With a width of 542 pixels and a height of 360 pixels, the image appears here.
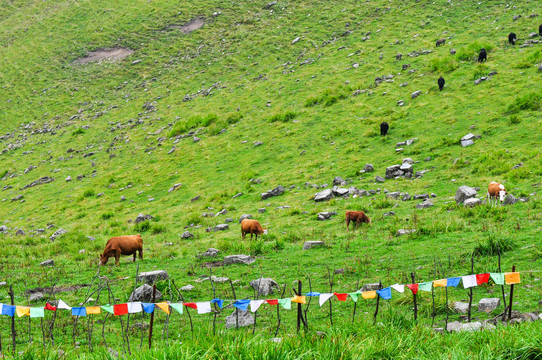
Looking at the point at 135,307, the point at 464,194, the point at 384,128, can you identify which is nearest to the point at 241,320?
the point at 135,307

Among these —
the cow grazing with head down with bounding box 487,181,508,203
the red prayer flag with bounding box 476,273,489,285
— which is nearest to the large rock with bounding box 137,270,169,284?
the red prayer flag with bounding box 476,273,489,285

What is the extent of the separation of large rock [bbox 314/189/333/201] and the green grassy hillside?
0.41 meters

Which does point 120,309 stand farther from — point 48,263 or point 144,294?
point 48,263

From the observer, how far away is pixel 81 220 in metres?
24.9

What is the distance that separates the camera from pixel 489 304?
324 inches

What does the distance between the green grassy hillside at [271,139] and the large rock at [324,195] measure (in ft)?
1.34

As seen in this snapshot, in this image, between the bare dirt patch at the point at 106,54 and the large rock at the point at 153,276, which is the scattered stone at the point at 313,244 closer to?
the large rock at the point at 153,276

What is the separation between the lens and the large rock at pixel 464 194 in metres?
16.4

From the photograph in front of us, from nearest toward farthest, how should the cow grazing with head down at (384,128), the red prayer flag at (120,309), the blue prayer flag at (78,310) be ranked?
the red prayer flag at (120,309)
the blue prayer flag at (78,310)
the cow grazing with head down at (384,128)

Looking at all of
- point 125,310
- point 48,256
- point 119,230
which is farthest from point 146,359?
point 119,230

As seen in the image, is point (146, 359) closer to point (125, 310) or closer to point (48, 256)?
point (125, 310)

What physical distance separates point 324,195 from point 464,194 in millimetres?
6370

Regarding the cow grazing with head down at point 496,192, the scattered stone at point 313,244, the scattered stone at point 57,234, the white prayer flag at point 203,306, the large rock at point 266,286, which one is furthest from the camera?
the scattered stone at point 57,234

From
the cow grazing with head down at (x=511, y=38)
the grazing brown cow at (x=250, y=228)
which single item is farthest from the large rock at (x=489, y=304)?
the cow grazing with head down at (x=511, y=38)
